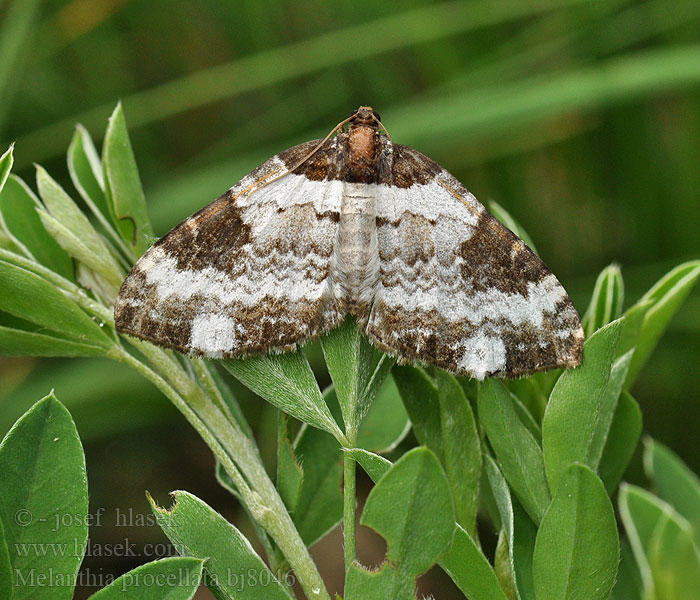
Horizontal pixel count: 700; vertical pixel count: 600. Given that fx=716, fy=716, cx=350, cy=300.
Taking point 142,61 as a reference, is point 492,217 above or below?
below

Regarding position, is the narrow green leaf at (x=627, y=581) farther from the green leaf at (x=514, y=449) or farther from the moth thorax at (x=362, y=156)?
the moth thorax at (x=362, y=156)

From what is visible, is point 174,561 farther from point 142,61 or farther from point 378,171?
point 142,61

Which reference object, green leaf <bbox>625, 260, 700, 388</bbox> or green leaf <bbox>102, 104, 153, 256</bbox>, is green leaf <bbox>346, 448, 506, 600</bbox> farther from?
green leaf <bbox>102, 104, 153, 256</bbox>

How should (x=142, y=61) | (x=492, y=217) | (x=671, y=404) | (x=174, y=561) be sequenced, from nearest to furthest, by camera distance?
(x=174, y=561) < (x=492, y=217) < (x=671, y=404) < (x=142, y=61)

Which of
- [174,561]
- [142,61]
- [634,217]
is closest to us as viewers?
[174,561]

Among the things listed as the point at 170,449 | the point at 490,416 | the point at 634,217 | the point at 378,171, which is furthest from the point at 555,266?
the point at 490,416

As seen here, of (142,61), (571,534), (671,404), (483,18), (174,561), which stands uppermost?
(142,61)

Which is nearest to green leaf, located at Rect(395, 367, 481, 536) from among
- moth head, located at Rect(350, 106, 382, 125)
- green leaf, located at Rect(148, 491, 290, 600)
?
green leaf, located at Rect(148, 491, 290, 600)

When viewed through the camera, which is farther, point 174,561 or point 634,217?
point 634,217
